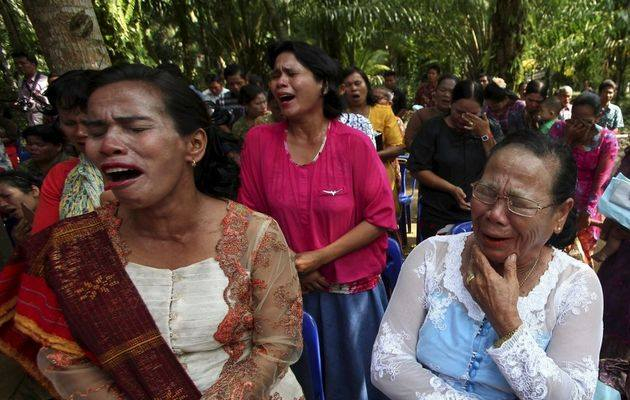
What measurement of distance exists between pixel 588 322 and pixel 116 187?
1537mm

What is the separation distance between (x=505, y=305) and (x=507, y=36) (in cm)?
896

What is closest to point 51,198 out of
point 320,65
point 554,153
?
point 320,65

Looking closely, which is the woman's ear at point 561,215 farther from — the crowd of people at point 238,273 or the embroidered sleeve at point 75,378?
the embroidered sleeve at point 75,378

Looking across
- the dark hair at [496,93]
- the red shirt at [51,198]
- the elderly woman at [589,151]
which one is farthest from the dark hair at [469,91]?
the dark hair at [496,93]

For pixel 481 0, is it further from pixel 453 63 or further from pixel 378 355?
pixel 378 355

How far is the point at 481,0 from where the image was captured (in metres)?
12.0

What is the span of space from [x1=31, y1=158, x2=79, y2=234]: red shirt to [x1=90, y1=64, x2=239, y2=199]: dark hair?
85 centimetres

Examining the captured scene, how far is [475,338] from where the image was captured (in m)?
1.71

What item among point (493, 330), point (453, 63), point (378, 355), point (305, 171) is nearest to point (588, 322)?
point (493, 330)

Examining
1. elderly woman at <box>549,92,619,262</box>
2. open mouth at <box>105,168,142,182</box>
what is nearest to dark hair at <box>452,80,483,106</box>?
A: elderly woman at <box>549,92,619,262</box>

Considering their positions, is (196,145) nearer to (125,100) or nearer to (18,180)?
(125,100)

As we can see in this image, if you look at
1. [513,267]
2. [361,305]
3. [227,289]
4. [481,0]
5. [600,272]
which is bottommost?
[600,272]

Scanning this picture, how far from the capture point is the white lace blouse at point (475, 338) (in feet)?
4.96

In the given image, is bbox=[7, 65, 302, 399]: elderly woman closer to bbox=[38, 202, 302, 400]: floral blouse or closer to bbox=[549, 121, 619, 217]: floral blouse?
bbox=[38, 202, 302, 400]: floral blouse
